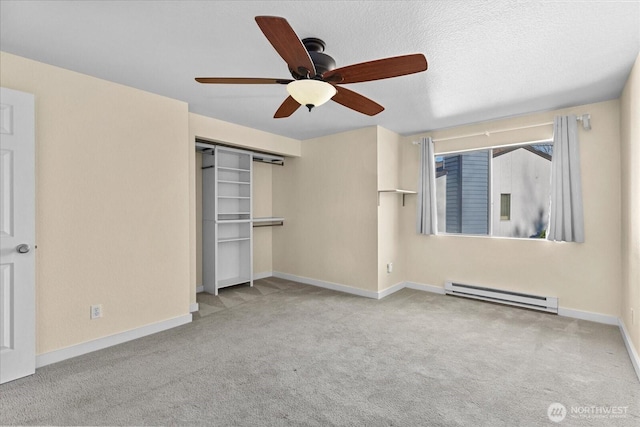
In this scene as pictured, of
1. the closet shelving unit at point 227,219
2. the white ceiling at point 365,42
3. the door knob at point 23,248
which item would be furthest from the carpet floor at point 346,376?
the white ceiling at point 365,42

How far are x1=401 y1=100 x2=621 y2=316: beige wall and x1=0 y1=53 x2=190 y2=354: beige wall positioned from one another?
3696 millimetres

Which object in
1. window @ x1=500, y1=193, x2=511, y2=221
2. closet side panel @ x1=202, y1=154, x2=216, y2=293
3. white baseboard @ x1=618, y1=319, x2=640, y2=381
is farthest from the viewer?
closet side panel @ x1=202, y1=154, x2=216, y2=293

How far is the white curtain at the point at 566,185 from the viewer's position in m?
3.49

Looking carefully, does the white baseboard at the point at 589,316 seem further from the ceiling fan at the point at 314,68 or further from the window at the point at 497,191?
the ceiling fan at the point at 314,68

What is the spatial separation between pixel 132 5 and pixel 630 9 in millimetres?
2939

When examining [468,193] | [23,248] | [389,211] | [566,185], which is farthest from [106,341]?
[566,185]

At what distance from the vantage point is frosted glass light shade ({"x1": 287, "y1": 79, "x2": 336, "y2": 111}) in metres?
1.90

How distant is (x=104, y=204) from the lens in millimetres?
2891

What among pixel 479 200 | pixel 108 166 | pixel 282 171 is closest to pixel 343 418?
pixel 108 166

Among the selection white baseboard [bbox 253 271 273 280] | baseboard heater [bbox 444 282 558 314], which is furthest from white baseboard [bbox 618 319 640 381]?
white baseboard [bbox 253 271 273 280]

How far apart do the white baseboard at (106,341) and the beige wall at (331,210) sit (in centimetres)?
227

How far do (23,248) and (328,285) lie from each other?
12.1 feet

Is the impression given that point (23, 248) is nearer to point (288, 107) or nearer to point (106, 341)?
point (106, 341)

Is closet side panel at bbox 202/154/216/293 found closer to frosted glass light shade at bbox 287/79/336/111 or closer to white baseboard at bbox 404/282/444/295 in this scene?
frosted glass light shade at bbox 287/79/336/111
